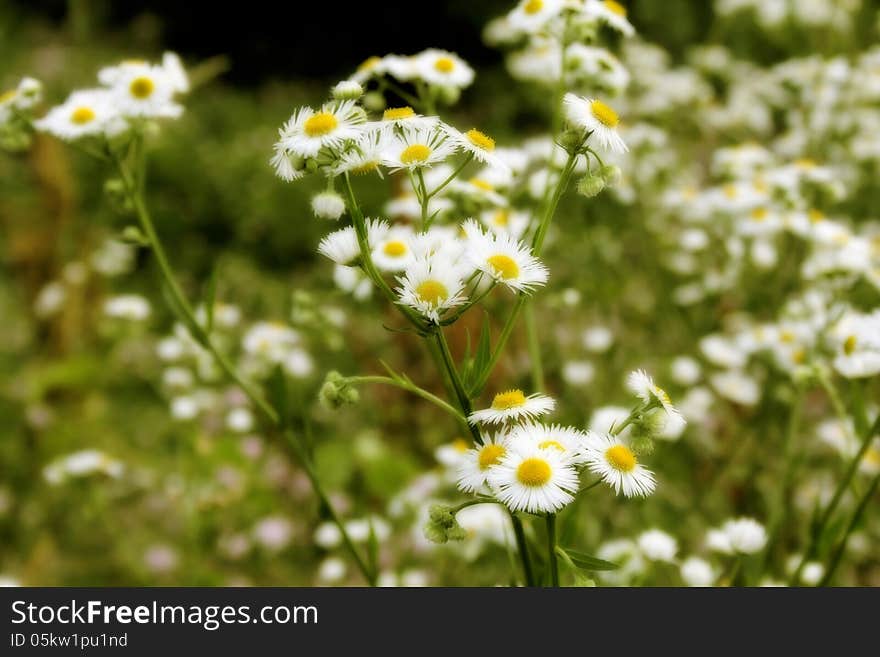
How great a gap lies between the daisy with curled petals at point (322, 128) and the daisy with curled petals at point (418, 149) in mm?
40

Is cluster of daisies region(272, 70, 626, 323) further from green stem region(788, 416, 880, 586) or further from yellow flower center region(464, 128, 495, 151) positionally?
green stem region(788, 416, 880, 586)

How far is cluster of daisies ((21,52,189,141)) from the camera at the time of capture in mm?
Result: 1192

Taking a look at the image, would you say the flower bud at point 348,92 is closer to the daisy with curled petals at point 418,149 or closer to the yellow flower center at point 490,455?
the daisy with curled petals at point 418,149

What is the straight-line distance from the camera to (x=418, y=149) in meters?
0.78

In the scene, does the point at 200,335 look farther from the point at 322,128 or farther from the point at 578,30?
the point at 578,30

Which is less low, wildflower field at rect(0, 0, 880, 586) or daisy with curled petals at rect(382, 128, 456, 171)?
wildflower field at rect(0, 0, 880, 586)

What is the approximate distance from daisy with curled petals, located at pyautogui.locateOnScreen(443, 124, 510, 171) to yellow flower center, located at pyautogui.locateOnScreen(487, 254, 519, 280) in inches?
4.1

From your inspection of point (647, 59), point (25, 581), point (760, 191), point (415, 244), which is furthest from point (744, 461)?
point (25, 581)

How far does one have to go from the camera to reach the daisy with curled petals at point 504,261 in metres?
0.76

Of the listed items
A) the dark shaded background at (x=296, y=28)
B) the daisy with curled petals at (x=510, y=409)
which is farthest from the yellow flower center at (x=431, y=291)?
the dark shaded background at (x=296, y=28)

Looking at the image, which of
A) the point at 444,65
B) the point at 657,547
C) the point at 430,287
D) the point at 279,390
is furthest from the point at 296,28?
the point at 430,287

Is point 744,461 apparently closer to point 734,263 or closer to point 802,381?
point 734,263

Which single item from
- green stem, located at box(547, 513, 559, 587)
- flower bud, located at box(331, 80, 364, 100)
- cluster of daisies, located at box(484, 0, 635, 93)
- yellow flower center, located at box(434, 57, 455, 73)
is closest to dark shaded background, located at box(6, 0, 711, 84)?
cluster of daisies, located at box(484, 0, 635, 93)

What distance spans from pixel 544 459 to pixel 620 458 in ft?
0.29
